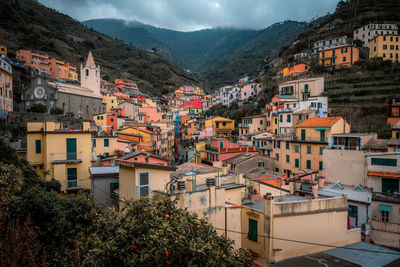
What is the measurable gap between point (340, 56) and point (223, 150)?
41050 mm

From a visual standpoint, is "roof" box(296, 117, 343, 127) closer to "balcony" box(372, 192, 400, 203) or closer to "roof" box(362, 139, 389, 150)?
"roof" box(362, 139, 389, 150)

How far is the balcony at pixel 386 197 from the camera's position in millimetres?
18547

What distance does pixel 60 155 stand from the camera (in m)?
18.0

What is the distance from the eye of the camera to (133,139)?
33.5m

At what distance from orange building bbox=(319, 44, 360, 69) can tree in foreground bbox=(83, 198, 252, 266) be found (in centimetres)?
5948

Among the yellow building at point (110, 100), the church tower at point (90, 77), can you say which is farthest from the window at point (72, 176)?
the church tower at point (90, 77)

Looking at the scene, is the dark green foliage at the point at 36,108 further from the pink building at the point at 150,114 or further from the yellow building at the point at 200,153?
the yellow building at the point at 200,153

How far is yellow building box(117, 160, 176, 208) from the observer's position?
9867 mm

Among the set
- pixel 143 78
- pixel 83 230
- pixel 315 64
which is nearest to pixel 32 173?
pixel 83 230

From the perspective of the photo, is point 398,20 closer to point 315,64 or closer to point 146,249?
point 315,64

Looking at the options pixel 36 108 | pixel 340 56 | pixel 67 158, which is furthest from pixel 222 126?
pixel 36 108

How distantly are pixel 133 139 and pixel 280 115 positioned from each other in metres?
21.1

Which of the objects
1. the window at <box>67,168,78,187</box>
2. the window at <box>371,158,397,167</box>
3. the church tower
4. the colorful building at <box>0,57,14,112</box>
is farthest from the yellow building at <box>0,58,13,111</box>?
the window at <box>371,158,397,167</box>

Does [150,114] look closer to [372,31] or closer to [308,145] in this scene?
[308,145]
